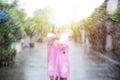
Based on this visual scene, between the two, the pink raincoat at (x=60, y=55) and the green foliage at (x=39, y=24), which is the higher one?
the green foliage at (x=39, y=24)

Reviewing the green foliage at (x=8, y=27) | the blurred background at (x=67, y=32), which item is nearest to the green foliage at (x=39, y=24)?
the blurred background at (x=67, y=32)

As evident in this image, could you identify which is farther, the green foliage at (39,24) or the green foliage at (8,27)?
the green foliage at (39,24)

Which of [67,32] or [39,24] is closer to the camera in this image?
[67,32]

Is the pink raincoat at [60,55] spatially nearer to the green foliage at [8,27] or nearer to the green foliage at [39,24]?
the green foliage at [8,27]

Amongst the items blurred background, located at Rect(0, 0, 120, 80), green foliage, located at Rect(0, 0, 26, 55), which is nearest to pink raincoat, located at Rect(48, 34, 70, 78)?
blurred background, located at Rect(0, 0, 120, 80)

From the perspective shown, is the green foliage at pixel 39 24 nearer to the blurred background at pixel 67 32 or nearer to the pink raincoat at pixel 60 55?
the blurred background at pixel 67 32

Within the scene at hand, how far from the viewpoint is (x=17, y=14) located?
38.9 ft

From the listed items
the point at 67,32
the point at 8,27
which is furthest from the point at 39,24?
the point at 67,32

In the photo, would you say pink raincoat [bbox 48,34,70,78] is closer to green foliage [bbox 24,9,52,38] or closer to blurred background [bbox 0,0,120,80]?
blurred background [bbox 0,0,120,80]

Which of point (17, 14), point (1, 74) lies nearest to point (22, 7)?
point (17, 14)

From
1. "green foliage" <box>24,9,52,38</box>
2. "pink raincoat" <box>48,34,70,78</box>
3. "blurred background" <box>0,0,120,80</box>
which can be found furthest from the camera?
"green foliage" <box>24,9,52,38</box>

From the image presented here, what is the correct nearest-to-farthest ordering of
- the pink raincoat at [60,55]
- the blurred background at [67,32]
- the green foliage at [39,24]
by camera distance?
1. the pink raincoat at [60,55]
2. the blurred background at [67,32]
3. the green foliage at [39,24]

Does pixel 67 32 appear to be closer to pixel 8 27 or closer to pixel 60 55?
pixel 60 55

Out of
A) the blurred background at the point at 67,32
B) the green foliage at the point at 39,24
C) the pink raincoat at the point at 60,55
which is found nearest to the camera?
the pink raincoat at the point at 60,55
